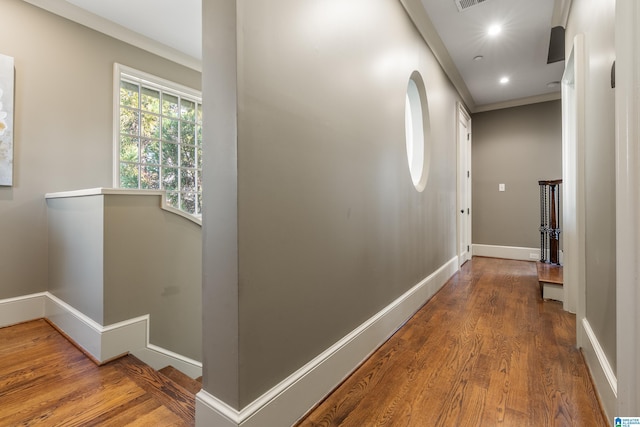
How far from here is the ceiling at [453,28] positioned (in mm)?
2453

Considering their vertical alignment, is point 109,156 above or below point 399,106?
below

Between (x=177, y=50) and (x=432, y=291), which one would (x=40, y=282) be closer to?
(x=177, y=50)

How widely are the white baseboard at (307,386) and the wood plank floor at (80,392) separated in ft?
0.87

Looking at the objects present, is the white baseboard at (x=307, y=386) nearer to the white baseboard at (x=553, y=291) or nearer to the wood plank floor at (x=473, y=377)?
the wood plank floor at (x=473, y=377)

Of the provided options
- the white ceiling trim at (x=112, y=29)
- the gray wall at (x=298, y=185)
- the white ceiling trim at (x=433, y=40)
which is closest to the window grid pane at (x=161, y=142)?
the white ceiling trim at (x=112, y=29)

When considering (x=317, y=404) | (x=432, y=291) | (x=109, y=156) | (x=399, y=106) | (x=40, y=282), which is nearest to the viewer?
(x=317, y=404)

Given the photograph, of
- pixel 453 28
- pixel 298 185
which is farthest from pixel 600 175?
pixel 453 28

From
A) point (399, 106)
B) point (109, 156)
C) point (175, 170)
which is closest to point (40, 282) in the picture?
point (109, 156)

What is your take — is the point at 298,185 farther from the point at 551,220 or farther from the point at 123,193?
the point at 551,220

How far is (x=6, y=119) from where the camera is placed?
85.9 inches

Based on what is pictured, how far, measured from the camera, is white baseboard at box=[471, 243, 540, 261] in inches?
186

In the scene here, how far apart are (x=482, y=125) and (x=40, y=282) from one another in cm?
610

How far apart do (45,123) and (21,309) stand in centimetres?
146

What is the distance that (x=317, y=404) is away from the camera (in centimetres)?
132
